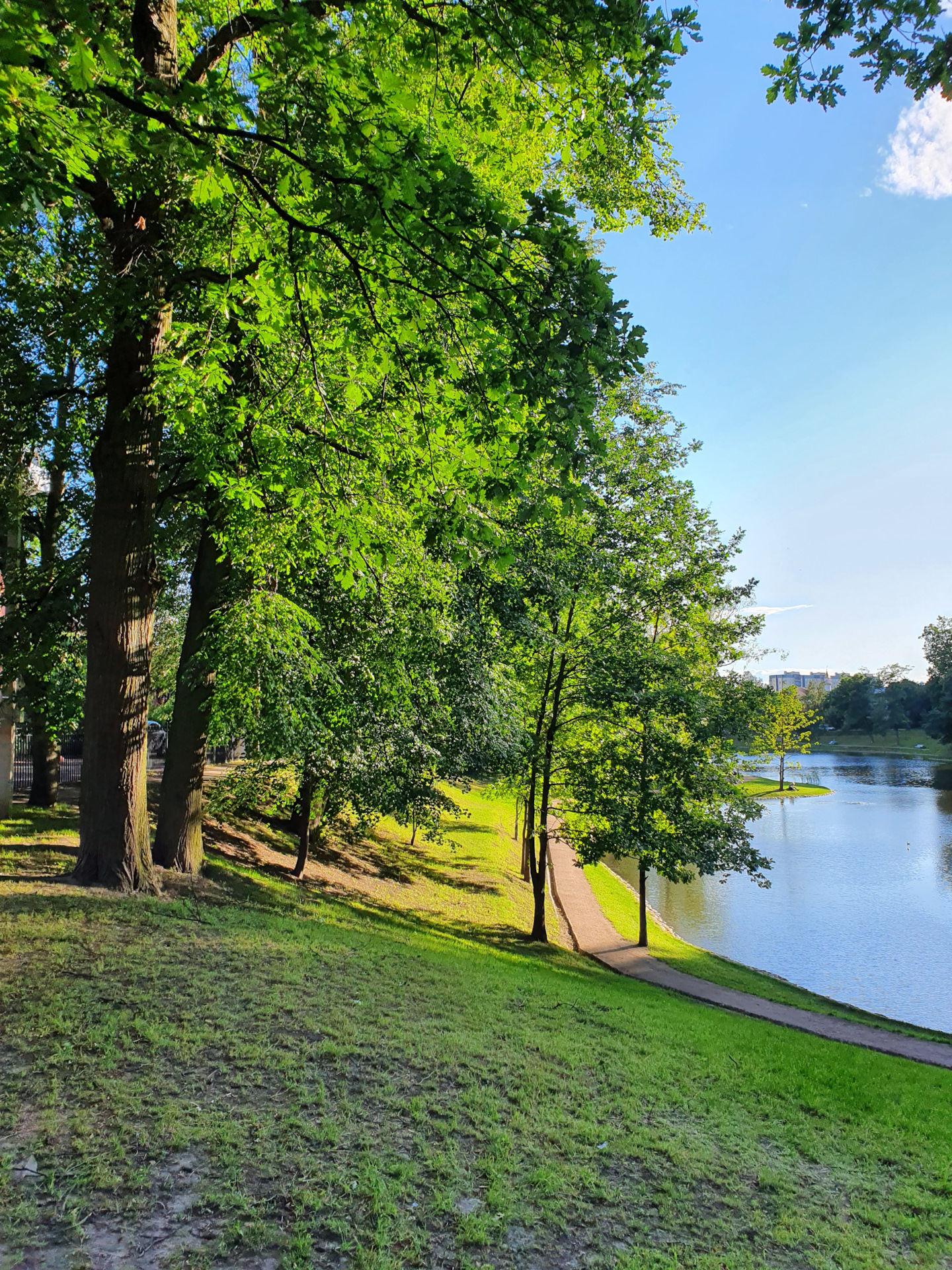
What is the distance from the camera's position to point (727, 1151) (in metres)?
4.88

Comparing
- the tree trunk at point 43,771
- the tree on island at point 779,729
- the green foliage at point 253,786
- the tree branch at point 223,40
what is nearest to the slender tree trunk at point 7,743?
the tree trunk at point 43,771

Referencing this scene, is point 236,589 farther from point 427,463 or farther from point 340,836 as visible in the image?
point 340,836

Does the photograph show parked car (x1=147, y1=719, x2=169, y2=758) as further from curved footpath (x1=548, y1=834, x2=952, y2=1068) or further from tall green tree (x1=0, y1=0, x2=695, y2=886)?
tall green tree (x1=0, y1=0, x2=695, y2=886)

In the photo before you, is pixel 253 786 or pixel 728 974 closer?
pixel 253 786

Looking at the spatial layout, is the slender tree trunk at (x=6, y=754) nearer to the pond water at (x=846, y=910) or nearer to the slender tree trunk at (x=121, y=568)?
the slender tree trunk at (x=121, y=568)

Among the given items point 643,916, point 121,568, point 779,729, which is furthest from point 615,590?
point 779,729

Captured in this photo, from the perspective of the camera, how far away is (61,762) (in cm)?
1727

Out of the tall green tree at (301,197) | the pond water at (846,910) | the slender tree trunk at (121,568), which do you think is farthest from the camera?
the pond water at (846,910)

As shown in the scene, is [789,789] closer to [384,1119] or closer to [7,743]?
[7,743]

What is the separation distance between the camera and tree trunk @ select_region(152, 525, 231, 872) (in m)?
9.22

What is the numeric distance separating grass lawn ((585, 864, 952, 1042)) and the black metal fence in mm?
13077

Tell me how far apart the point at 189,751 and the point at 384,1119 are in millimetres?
6201

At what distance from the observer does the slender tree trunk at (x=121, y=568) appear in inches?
278

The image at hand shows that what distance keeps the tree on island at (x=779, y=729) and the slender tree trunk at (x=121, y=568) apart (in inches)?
479
